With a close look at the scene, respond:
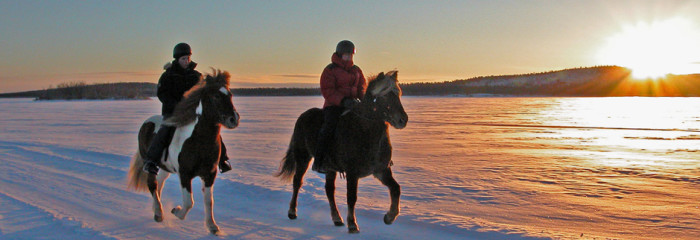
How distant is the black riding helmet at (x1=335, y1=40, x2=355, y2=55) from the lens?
5357 millimetres

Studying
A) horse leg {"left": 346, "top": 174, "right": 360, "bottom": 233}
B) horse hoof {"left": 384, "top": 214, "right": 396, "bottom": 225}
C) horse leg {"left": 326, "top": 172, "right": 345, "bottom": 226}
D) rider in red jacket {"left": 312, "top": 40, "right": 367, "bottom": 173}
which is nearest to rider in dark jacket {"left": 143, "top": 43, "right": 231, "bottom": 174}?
rider in red jacket {"left": 312, "top": 40, "right": 367, "bottom": 173}

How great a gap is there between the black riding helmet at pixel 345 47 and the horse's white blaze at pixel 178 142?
5.24ft

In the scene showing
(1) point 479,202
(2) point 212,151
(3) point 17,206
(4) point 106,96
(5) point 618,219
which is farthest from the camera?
(4) point 106,96

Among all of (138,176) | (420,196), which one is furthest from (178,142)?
(420,196)

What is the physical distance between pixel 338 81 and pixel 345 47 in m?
0.36

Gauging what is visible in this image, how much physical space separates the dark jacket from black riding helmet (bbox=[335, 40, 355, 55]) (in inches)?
58.7

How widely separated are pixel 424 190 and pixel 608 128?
13487mm

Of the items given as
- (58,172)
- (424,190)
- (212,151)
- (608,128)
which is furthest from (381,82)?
(608,128)

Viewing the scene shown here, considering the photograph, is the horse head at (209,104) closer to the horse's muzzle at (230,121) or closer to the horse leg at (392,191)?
the horse's muzzle at (230,121)

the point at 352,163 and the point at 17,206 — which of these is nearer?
the point at 352,163

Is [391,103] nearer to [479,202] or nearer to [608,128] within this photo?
[479,202]

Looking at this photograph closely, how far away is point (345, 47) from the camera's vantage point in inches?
211

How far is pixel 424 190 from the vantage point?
289 inches

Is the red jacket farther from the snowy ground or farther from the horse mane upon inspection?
the snowy ground
